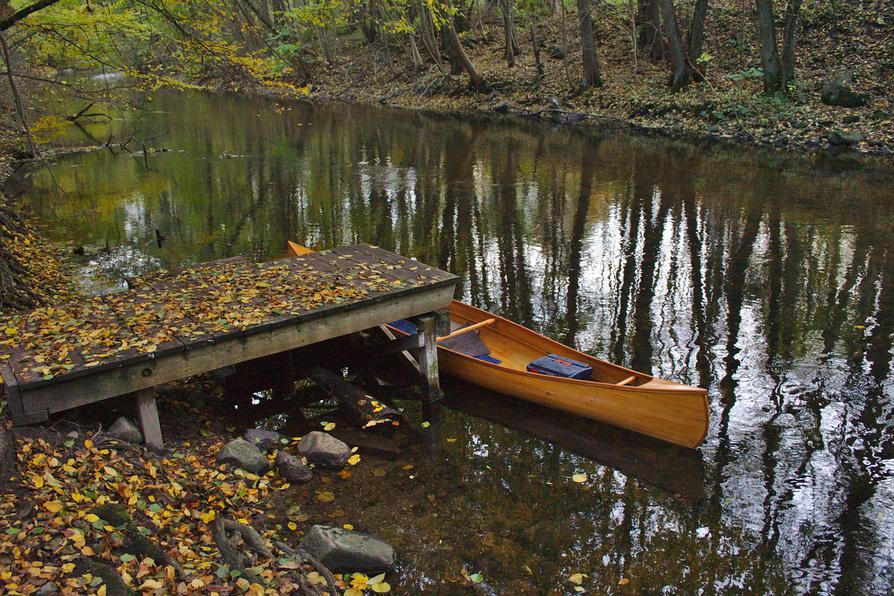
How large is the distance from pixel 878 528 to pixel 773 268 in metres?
7.45

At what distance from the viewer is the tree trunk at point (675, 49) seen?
2695 centimetres

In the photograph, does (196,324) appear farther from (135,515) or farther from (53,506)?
(53,506)

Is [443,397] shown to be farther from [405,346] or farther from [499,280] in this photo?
[499,280]

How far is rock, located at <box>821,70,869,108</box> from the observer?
23609mm

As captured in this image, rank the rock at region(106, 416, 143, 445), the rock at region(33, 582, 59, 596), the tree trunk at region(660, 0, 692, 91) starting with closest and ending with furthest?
the rock at region(33, 582, 59, 596), the rock at region(106, 416, 143, 445), the tree trunk at region(660, 0, 692, 91)

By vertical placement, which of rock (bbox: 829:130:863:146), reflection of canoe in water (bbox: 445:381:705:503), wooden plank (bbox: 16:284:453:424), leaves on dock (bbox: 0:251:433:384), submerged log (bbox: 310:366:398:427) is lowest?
reflection of canoe in water (bbox: 445:381:705:503)

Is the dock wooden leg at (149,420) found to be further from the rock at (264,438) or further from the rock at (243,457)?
the rock at (264,438)

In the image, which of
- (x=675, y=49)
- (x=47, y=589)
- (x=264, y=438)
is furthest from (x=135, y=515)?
(x=675, y=49)

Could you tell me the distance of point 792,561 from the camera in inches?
227

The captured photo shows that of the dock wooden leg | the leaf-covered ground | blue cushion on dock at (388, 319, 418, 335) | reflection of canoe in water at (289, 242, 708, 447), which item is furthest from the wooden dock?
reflection of canoe in water at (289, 242, 708, 447)

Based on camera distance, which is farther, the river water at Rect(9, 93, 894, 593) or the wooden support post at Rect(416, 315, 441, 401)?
the wooden support post at Rect(416, 315, 441, 401)

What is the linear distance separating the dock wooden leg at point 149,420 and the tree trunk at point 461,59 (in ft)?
93.3

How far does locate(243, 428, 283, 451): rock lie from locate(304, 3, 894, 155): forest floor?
848 inches

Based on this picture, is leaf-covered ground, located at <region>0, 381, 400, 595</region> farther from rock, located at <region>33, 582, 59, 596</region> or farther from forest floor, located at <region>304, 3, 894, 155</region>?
forest floor, located at <region>304, 3, 894, 155</region>
